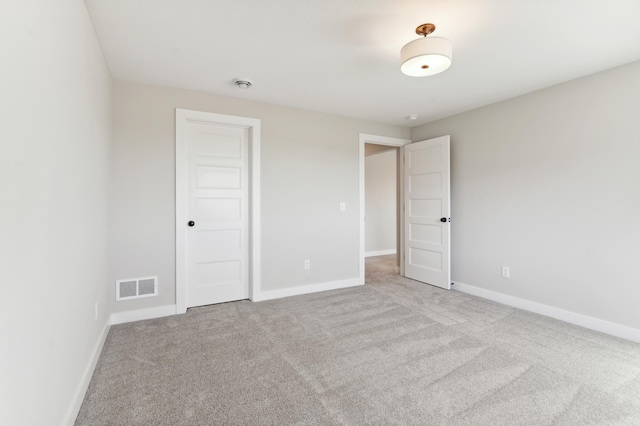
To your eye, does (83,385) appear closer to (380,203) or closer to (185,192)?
(185,192)

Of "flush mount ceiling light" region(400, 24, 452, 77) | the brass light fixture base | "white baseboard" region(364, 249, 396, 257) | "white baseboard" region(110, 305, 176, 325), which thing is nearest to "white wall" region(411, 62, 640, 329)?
"flush mount ceiling light" region(400, 24, 452, 77)

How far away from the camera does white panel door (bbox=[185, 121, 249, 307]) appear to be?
3.35m

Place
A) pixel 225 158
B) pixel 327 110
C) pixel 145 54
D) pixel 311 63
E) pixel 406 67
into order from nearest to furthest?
1. pixel 406 67
2. pixel 145 54
3. pixel 311 63
4. pixel 225 158
5. pixel 327 110

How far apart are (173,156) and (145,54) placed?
0.99 m

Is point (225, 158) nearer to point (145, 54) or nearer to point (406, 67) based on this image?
point (145, 54)

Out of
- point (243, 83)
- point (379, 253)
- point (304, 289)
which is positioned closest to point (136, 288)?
point (304, 289)

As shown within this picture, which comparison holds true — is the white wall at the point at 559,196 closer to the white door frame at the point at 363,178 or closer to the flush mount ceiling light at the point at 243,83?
the white door frame at the point at 363,178

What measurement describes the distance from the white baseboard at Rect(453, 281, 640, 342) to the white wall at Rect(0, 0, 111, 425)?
13.1ft

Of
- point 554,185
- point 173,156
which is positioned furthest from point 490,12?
point 173,156

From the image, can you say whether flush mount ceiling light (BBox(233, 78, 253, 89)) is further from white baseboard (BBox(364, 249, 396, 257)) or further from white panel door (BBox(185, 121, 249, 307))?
white baseboard (BBox(364, 249, 396, 257))

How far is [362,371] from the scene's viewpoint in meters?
2.09

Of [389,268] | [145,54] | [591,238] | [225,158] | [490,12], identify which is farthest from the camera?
[389,268]

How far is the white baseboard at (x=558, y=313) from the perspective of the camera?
8.61 feet

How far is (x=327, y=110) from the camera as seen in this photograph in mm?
3934
